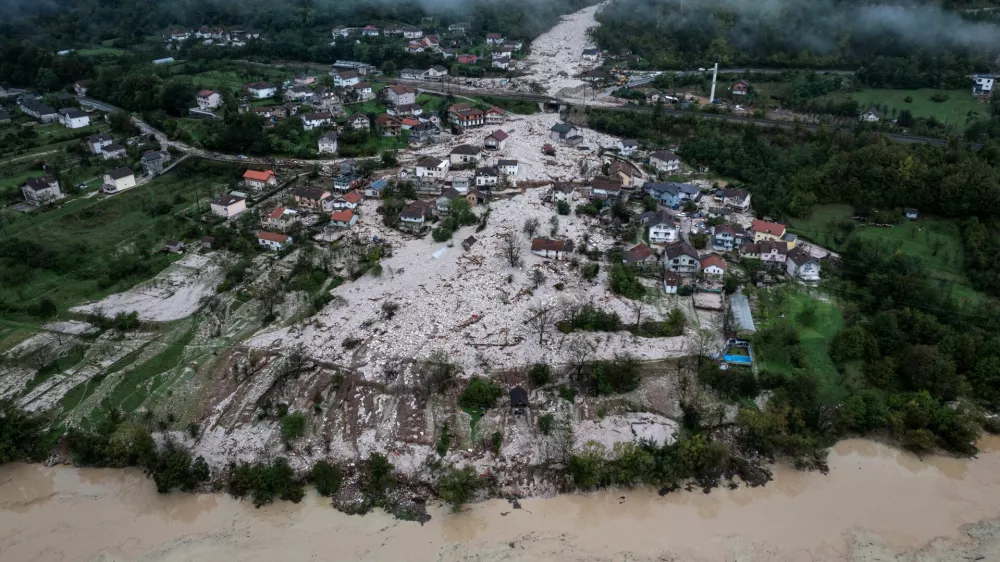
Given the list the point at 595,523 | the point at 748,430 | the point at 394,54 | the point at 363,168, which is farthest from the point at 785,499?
the point at 394,54

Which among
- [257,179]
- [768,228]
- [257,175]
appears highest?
[257,175]

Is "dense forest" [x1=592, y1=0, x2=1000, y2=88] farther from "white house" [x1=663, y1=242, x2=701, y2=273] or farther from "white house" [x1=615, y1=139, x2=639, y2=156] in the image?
"white house" [x1=663, y1=242, x2=701, y2=273]

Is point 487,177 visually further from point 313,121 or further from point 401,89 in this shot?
point 401,89

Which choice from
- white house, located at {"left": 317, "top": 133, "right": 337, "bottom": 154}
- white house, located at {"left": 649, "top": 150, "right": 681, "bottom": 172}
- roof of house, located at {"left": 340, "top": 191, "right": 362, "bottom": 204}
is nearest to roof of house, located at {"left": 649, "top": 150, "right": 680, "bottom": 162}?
white house, located at {"left": 649, "top": 150, "right": 681, "bottom": 172}

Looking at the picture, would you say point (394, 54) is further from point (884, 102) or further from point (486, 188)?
point (884, 102)

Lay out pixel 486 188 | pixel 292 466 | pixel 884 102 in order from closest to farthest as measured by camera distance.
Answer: pixel 292 466 < pixel 486 188 < pixel 884 102

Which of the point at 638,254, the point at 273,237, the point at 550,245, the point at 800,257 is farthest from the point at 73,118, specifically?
the point at 800,257
